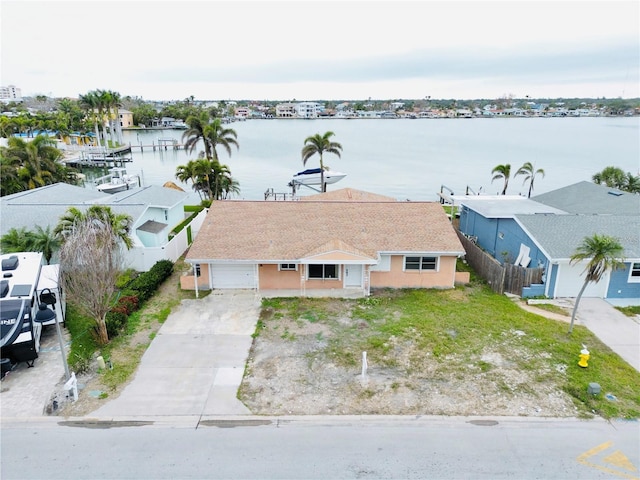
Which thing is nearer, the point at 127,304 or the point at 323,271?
the point at 127,304

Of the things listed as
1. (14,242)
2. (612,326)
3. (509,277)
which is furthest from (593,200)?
(14,242)

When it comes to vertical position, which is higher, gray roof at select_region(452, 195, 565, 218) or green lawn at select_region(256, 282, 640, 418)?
gray roof at select_region(452, 195, 565, 218)

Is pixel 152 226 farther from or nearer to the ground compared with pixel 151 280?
farther from the ground

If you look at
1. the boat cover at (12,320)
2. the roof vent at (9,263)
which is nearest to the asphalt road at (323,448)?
the boat cover at (12,320)

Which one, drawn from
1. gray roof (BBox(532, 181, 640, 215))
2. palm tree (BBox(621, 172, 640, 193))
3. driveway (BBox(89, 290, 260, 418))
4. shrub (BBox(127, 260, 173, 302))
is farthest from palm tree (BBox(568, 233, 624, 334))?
palm tree (BBox(621, 172, 640, 193))

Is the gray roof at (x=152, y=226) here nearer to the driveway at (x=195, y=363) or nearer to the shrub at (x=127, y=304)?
the shrub at (x=127, y=304)

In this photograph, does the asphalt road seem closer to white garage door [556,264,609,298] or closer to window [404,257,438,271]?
white garage door [556,264,609,298]

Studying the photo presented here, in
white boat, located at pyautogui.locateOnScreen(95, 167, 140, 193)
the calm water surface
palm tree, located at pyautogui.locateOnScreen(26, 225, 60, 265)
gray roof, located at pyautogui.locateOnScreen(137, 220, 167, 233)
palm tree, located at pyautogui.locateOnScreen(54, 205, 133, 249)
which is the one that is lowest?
the calm water surface

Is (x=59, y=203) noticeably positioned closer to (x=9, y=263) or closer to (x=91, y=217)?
(x=91, y=217)
